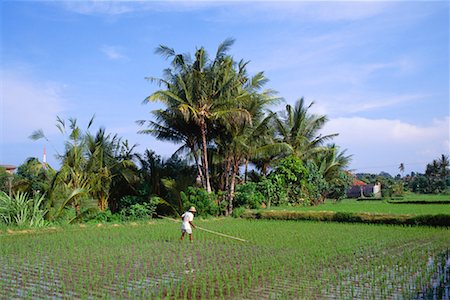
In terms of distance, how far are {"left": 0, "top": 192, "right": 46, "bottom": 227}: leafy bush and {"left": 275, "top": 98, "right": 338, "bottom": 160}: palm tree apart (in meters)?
12.7

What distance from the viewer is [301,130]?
21.5 m

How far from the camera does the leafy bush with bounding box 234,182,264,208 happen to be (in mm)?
17062

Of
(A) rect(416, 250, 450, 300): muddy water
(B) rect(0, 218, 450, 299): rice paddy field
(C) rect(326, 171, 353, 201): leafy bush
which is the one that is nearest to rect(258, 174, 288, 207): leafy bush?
(C) rect(326, 171, 353, 201): leafy bush

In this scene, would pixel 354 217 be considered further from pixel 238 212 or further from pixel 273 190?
pixel 273 190

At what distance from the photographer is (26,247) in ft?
29.4

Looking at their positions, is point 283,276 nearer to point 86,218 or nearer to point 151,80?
point 86,218

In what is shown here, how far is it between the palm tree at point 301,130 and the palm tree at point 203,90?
541 centimetres

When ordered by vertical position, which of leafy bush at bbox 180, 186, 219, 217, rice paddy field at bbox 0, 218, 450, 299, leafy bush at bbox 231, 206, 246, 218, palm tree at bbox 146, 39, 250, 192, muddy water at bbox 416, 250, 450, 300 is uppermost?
palm tree at bbox 146, 39, 250, 192

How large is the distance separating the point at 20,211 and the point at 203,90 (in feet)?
25.9

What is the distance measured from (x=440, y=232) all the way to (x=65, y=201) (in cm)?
1073

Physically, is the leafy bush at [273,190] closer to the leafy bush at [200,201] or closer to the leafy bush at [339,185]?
the leafy bush at [200,201]

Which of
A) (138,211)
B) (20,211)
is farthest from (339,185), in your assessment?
(20,211)

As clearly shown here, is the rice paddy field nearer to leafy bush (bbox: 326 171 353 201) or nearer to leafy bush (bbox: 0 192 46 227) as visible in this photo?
leafy bush (bbox: 0 192 46 227)

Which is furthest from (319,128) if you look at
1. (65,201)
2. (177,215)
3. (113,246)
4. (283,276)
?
(283,276)
